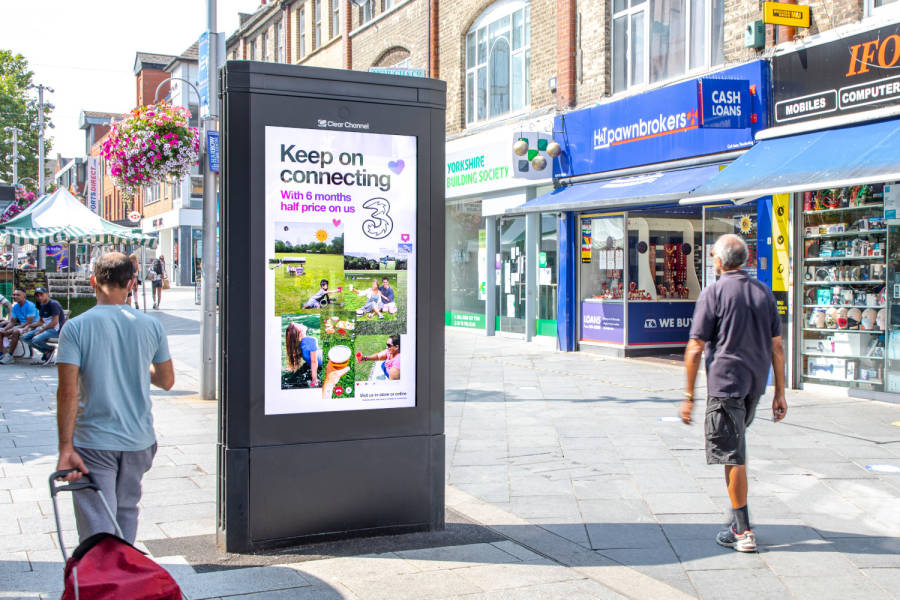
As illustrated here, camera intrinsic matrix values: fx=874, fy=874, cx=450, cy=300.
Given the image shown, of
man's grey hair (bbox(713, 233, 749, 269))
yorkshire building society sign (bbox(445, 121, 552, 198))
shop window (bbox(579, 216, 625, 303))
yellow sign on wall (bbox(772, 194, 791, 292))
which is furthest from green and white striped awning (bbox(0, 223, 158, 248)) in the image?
man's grey hair (bbox(713, 233, 749, 269))

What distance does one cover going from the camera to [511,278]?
59.8 feet

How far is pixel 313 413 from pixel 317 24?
2500cm

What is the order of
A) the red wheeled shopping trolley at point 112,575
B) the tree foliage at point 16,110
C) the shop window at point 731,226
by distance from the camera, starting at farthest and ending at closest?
the tree foliage at point 16,110 < the shop window at point 731,226 < the red wheeled shopping trolley at point 112,575

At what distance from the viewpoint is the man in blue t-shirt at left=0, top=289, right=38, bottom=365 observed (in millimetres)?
14312

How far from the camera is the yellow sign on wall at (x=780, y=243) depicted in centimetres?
1121

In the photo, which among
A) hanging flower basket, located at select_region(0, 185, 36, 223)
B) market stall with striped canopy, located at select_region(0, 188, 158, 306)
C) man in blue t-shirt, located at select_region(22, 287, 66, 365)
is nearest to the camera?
man in blue t-shirt, located at select_region(22, 287, 66, 365)

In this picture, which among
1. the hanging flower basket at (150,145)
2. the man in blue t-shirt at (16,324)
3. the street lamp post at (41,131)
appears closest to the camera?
the hanging flower basket at (150,145)

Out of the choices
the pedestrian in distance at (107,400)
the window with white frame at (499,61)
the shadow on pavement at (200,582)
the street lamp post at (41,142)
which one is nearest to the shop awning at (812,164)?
the shadow on pavement at (200,582)

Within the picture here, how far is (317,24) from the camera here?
27781 mm

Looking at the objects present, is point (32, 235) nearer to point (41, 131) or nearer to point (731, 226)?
point (731, 226)

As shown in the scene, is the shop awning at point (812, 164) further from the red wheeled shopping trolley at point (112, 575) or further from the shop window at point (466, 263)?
the shop window at point (466, 263)

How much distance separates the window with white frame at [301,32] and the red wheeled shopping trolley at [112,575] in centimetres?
2744

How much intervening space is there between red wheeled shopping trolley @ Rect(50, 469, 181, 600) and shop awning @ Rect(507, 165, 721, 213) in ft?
33.0

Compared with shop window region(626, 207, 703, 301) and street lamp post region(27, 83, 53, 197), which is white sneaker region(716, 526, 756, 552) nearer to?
shop window region(626, 207, 703, 301)
